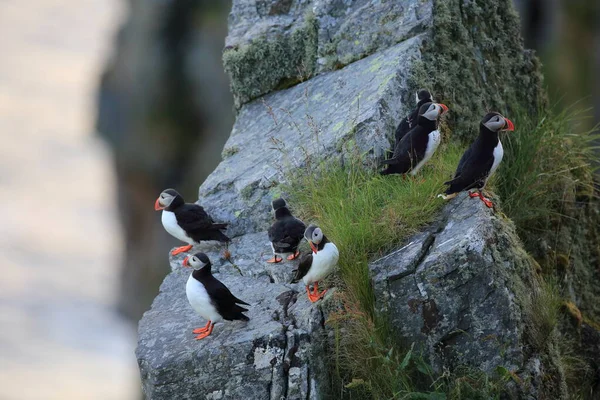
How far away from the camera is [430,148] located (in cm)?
621

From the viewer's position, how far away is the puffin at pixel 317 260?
539 centimetres

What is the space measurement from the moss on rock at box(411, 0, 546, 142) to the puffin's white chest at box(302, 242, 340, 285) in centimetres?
230

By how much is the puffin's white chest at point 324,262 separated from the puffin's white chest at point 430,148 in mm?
1152

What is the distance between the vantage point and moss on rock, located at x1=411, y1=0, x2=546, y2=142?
744cm

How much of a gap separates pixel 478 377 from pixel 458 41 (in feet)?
12.3

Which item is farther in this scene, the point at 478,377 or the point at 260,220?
the point at 260,220

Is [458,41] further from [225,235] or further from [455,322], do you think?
[455,322]

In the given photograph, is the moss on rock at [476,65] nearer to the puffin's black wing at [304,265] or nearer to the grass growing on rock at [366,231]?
the grass growing on rock at [366,231]

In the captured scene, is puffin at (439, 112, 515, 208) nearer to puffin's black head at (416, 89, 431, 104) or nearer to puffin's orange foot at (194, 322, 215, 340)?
puffin's black head at (416, 89, 431, 104)

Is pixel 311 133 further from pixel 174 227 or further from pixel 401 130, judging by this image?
pixel 174 227

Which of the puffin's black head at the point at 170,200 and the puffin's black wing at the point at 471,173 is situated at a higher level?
the puffin's black head at the point at 170,200

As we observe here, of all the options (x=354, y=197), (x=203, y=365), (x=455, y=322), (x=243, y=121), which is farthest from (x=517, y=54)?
(x=203, y=365)

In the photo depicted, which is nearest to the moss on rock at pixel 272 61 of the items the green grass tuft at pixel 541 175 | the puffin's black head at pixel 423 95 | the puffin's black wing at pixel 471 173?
the puffin's black head at pixel 423 95

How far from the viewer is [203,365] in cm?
520
